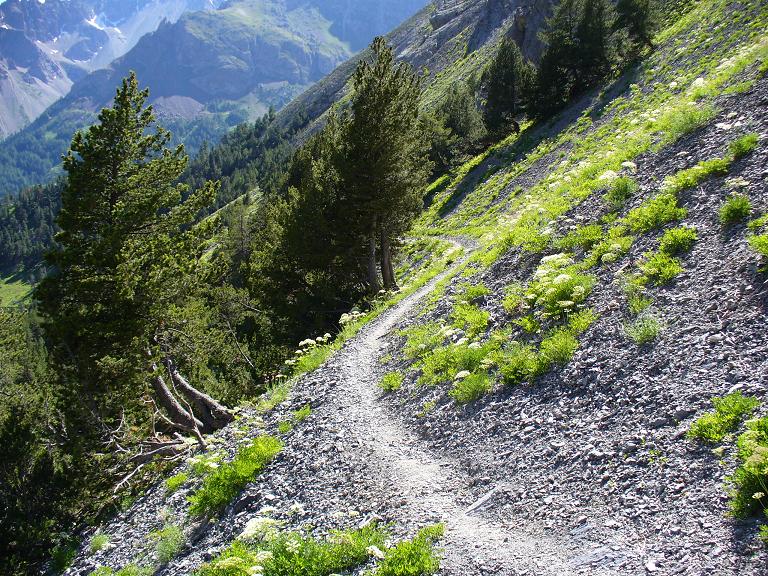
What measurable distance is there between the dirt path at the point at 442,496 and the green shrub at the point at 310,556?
1.03 meters

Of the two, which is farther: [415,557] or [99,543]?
[99,543]

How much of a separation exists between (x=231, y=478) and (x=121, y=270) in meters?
11.8

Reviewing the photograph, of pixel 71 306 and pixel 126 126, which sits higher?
pixel 126 126

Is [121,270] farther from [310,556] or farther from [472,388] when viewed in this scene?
[310,556]

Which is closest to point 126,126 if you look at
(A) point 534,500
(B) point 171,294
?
(B) point 171,294

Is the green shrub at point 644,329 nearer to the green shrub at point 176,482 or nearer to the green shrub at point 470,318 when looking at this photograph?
the green shrub at point 470,318

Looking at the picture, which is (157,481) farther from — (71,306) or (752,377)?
(752,377)

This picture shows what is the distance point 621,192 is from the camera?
14023 mm

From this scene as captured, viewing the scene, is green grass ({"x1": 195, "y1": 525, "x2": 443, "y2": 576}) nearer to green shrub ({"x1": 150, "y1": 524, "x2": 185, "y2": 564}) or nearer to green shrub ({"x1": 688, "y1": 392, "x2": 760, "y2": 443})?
green shrub ({"x1": 150, "y1": 524, "x2": 185, "y2": 564})

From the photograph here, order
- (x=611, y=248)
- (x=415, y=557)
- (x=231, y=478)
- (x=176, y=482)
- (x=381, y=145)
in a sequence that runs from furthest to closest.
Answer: (x=381, y=145), (x=176, y=482), (x=231, y=478), (x=611, y=248), (x=415, y=557)

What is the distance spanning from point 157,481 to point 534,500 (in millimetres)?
14982

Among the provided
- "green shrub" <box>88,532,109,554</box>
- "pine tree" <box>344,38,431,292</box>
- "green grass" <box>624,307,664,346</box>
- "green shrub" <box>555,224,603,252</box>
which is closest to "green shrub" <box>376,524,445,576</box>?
"green grass" <box>624,307,664,346</box>

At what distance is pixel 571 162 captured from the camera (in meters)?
31.1

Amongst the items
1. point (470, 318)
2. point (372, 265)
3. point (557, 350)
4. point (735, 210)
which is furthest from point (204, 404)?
point (735, 210)
